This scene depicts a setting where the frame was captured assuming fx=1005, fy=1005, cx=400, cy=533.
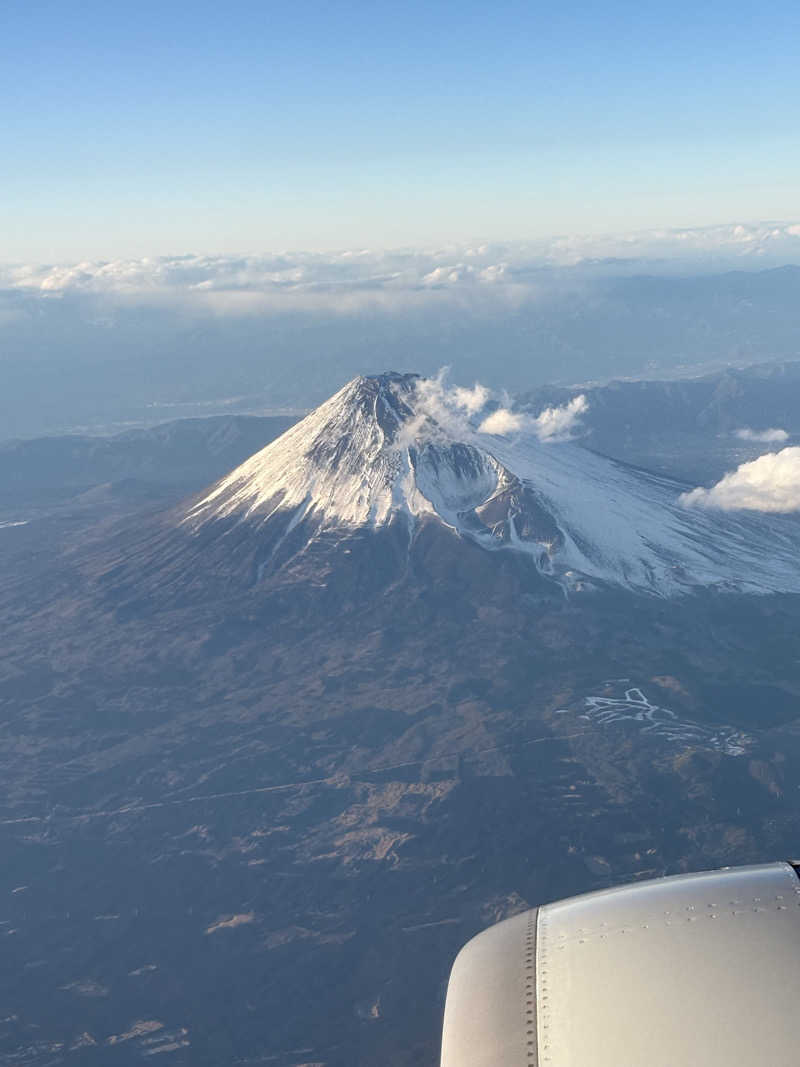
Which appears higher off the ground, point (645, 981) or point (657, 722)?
point (645, 981)

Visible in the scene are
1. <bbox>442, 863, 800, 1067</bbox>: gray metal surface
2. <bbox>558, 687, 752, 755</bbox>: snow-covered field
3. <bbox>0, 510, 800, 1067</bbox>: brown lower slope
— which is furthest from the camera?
<bbox>558, 687, 752, 755</bbox>: snow-covered field

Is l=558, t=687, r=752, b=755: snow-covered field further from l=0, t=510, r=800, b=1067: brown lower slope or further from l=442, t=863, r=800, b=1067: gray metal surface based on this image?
l=442, t=863, r=800, b=1067: gray metal surface

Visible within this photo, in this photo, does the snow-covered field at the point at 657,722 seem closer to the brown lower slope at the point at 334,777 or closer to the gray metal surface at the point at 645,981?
the brown lower slope at the point at 334,777

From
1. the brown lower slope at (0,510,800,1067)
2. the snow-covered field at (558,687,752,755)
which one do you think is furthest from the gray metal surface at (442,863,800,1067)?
the snow-covered field at (558,687,752,755)

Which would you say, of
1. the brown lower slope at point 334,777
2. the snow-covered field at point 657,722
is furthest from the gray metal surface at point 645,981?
the snow-covered field at point 657,722

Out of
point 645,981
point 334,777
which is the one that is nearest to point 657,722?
point 334,777

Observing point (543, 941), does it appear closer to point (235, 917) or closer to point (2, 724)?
point (235, 917)

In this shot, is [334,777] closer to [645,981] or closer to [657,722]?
[657,722]

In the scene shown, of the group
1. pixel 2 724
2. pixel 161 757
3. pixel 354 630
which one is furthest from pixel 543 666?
pixel 2 724

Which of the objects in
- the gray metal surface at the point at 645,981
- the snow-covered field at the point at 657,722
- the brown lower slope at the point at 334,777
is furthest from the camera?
the snow-covered field at the point at 657,722
